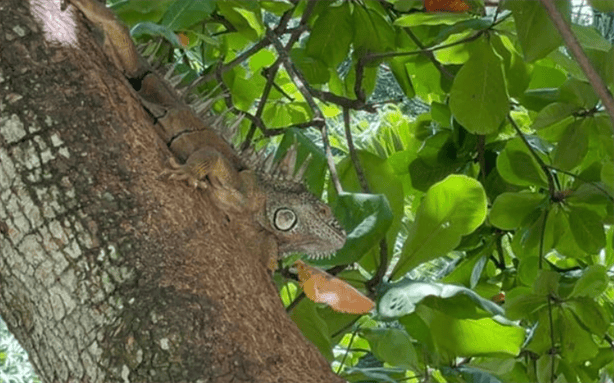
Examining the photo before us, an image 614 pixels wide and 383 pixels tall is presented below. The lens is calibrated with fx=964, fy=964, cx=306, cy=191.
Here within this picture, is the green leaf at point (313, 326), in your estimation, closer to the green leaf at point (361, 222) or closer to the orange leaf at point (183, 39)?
the green leaf at point (361, 222)

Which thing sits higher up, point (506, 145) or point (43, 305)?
point (43, 305)

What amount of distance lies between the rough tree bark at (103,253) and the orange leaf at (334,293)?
0.22 m

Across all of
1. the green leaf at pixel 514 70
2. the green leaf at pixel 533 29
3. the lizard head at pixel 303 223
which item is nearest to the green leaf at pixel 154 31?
the lizard head at pixel 303 223

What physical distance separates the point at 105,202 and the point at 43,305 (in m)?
0.11

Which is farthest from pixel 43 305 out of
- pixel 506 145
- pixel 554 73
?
pixel 554 73

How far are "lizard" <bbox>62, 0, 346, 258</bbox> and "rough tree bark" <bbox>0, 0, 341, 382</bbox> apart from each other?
Answer: 0.06 m

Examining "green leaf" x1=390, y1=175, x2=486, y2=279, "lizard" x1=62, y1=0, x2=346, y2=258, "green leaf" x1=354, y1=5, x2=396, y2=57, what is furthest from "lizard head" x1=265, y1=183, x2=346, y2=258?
"green leaf" x1=354, y1=5, x2=396, y2=57

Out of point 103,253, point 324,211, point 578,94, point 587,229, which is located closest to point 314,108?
point 324,211

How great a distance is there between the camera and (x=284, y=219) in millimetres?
1296

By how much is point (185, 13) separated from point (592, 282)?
0.75m

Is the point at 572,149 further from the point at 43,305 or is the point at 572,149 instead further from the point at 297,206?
the point at 43,305

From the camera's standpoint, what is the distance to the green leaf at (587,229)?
1.64m

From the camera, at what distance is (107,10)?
1.10m

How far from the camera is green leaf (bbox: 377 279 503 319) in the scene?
3.88 ft
